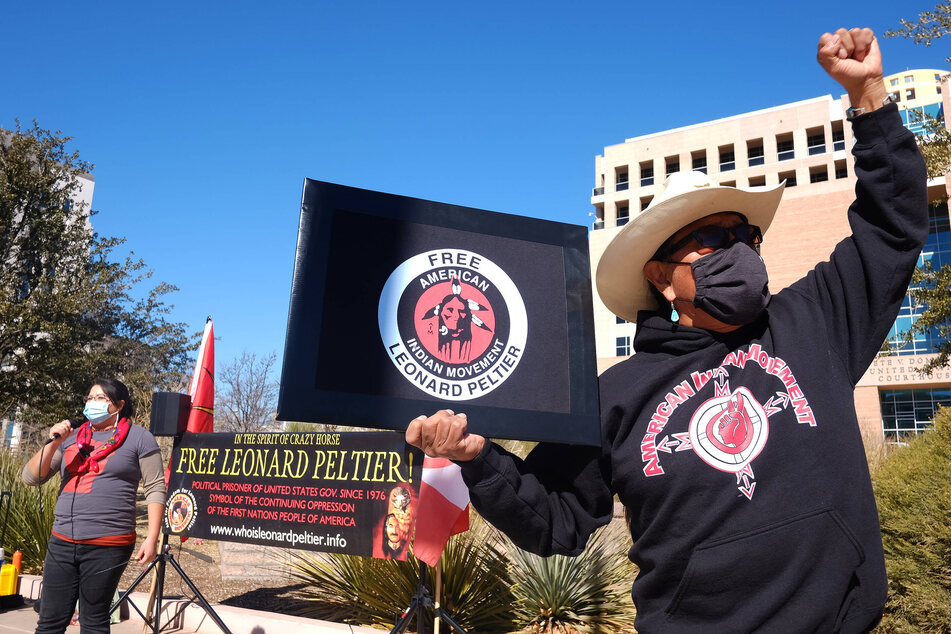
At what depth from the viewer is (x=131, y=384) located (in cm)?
2125

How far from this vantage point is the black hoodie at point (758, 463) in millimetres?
1595

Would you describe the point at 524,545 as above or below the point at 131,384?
below

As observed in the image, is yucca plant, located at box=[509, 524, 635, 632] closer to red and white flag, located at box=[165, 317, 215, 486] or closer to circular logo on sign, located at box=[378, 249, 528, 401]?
red and white flag, located at box=[165, 317, 215, 486]

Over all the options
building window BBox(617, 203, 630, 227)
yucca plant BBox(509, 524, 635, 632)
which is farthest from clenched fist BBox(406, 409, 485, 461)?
building window BBox(617, 203, 630, 227)

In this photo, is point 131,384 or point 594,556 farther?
point 131,384

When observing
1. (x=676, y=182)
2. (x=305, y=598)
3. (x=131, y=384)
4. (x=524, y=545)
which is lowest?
(x=305, y=598)

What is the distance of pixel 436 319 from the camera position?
2.10m

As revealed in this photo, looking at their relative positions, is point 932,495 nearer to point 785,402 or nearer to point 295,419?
point 785,402

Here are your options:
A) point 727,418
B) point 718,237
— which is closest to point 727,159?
point 718,237

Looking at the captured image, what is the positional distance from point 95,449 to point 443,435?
4301 mm

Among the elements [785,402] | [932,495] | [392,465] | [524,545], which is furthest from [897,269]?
[392,465]

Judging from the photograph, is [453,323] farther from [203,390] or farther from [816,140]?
[816,140]

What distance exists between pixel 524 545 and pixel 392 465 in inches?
161

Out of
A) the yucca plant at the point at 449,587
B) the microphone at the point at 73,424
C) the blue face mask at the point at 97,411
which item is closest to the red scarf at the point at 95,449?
the blue face mask at the point at 97,411
